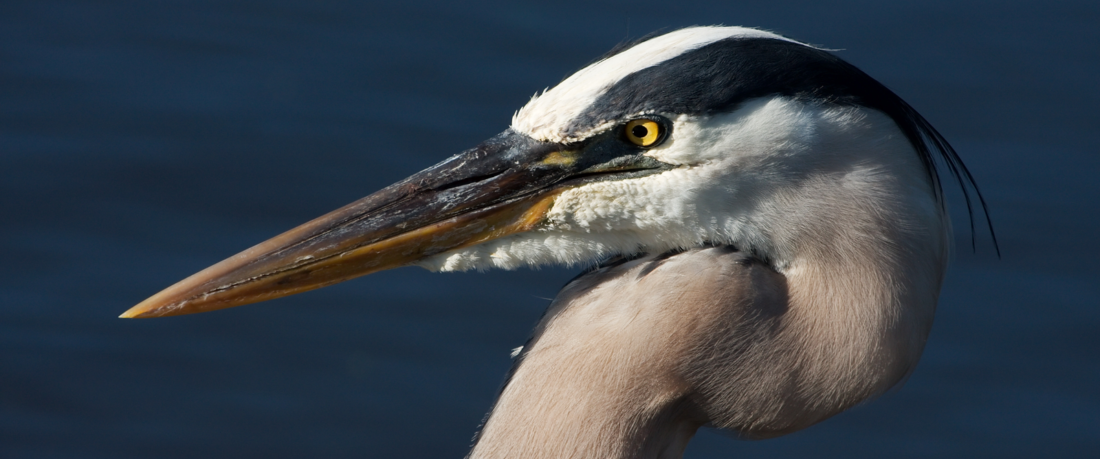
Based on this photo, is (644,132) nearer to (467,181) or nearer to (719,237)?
(719,237)

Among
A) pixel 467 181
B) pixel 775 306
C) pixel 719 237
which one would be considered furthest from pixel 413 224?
pixel 775 306

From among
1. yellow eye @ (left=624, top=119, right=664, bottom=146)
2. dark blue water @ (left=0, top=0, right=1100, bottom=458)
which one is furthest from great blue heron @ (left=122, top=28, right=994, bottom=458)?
dark blue water @ (left=0, top=0, right=1100, bottom=458)

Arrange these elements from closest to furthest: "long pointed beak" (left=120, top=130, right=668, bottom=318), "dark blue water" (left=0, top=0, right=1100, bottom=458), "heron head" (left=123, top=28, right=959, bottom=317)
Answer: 1. "heron head" (left=123, top=28, right=959, bottom=317)
2. "long pointed beak" (left=120, top=130, right=668, bottom=318)
3. "dark blue water" (left=0, top=0, right=1100, bottom=458)

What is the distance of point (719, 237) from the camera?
8.03ft

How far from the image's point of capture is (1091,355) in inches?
204

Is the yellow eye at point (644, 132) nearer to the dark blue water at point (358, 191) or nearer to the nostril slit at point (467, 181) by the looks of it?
the nostril slit at point (467, 181)

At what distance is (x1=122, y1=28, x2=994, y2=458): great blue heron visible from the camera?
2.38 m

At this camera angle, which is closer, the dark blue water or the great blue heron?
the great blue heron

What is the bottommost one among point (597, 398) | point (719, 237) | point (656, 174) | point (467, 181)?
point (597, 398)

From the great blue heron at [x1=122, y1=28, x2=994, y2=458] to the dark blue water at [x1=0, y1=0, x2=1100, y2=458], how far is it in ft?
8.44

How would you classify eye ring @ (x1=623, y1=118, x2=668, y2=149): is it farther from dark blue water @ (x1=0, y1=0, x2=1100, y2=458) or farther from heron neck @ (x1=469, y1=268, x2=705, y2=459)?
dark blue water @ (x1=0, y1=0, x2=1100, y2=458)

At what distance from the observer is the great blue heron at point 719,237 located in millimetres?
2377

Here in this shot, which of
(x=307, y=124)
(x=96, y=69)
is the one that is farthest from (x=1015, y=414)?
(x=96, y=69)

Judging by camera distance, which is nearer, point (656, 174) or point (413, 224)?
point (656, 174)
